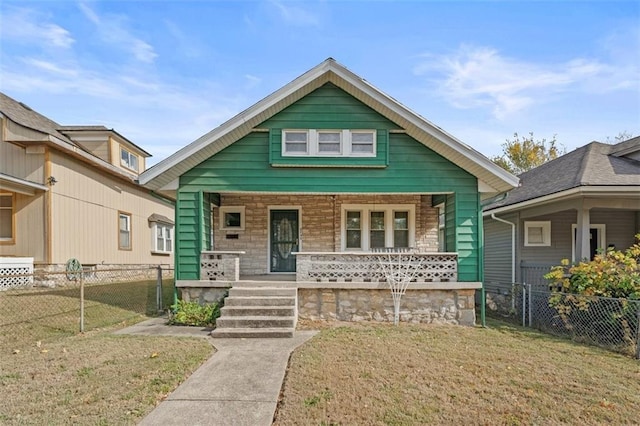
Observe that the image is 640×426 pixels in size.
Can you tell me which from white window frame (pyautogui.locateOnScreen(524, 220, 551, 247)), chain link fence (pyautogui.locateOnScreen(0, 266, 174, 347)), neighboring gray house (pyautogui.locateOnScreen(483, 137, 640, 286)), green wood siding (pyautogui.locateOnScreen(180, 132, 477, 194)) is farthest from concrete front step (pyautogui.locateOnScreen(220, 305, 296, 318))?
white window frame (pyautogui.locateOnScreen(524, 220, 551, 247))

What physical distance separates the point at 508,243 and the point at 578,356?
24.1 ft

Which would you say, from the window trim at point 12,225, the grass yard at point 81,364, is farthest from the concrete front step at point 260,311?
the window trim at point 12,225

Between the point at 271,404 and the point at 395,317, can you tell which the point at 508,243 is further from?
the point at 271,404

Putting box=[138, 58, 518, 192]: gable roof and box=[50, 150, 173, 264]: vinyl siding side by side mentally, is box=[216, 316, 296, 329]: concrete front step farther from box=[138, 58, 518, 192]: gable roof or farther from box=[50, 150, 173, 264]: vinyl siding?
box=[50, 150, 173, 264]: vinyl siding

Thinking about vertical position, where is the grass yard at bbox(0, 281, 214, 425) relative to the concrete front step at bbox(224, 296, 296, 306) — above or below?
below

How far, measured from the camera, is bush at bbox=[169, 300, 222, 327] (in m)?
8.16

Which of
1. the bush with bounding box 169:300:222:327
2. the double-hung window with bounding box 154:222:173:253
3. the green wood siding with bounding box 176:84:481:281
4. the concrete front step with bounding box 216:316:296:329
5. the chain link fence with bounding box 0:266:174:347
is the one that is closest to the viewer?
the chain link fence with bounding box 0:266:174:347

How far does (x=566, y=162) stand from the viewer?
1251 centimetres

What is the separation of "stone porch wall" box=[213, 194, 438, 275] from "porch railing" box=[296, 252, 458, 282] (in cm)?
207

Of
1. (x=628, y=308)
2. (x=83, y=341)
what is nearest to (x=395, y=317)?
(x=628, y=308)

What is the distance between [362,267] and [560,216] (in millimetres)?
7745

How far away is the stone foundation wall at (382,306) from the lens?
8.58 m

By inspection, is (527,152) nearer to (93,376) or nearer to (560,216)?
(560,216)

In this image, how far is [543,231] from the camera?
40.8ft
